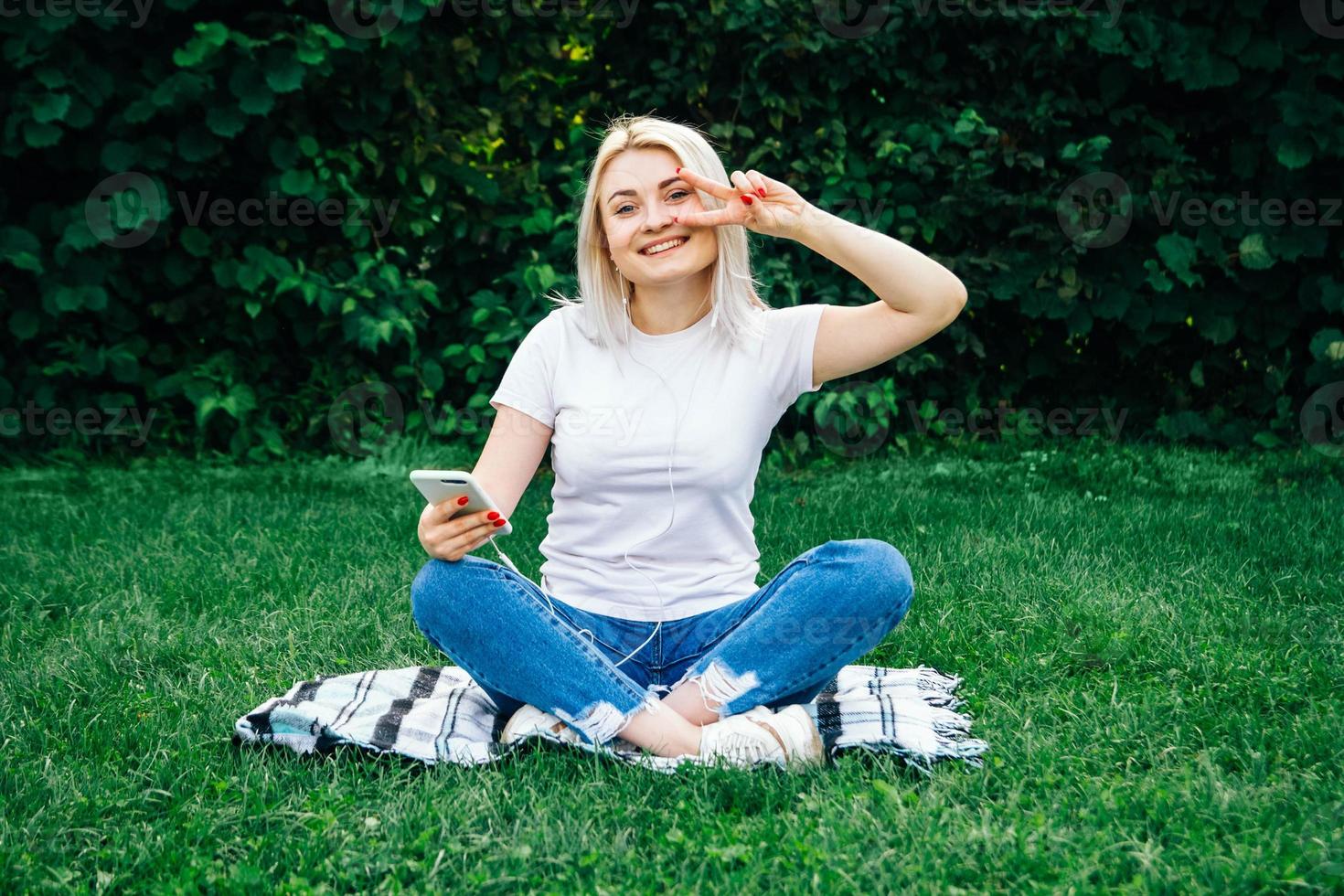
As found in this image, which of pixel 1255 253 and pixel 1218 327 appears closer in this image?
pixel 1255 253

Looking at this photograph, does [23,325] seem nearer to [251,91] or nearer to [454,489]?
[251,91]

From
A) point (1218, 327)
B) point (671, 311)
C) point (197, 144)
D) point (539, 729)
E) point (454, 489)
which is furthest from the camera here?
point (1218, 327)

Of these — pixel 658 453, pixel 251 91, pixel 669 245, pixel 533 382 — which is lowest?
pixel 658 453

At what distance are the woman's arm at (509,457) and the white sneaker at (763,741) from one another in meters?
0.62

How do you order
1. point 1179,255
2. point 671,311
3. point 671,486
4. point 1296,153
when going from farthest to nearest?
point 1179,255 → point 1296,153 → point 671,311 → point 671,486

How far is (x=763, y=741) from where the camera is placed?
215cm

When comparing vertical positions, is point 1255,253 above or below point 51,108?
below

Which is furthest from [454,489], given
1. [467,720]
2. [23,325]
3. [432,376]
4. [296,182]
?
[23,325]

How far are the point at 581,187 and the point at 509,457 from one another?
2827 millimetres

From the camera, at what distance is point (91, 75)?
195 inches

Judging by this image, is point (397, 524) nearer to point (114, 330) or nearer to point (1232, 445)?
point (114, 330)

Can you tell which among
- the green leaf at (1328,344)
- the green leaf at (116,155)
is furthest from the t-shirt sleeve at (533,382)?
the green leaf at (1328,344)

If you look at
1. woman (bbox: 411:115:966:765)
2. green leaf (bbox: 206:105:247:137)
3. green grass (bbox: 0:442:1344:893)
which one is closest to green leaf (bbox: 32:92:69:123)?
green leaf (bbox: 206:105:247:137)

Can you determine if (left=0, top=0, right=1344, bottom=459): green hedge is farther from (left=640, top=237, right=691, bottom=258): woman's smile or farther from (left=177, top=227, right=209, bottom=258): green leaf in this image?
(left=640, top=237, right=691, bottom=258): woman's smile
